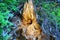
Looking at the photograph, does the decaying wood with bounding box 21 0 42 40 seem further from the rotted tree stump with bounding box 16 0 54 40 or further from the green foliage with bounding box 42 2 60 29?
the green foliage with bounding box 42 2 60 29

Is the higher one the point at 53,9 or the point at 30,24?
the point at 53,9

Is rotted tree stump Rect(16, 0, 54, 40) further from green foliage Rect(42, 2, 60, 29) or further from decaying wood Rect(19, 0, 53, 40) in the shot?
green foliage Rect(42, 2, 60, 29)

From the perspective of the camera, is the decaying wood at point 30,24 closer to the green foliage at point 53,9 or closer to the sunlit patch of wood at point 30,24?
the sunlit patch of wood at point 30,24

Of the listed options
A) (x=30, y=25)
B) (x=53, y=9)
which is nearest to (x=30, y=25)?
(x=30, y=25)

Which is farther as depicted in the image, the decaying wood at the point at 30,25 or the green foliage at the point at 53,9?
the green foliage at the point at 53,9

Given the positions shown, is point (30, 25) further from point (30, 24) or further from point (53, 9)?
point (53, 9)

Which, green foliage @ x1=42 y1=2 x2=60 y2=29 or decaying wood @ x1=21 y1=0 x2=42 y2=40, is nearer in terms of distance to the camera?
decaying wood @ x1=21 y1=0 x2=42 y2=40

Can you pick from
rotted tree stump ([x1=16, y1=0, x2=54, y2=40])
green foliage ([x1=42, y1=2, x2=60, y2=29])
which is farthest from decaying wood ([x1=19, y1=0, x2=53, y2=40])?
green foliage ([x1=42, y1=2, x2=60, y2=29])

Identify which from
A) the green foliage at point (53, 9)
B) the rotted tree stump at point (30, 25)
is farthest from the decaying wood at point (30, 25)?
the green foliage at point (53, 9)

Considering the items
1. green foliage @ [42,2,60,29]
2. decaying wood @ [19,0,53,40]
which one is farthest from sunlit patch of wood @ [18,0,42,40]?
green foliage @ [42,2,60,29]

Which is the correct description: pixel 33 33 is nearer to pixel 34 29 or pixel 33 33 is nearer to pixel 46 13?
pixel 34 29

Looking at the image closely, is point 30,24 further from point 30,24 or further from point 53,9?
point 53,9

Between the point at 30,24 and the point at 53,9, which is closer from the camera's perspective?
the point at 30,24
